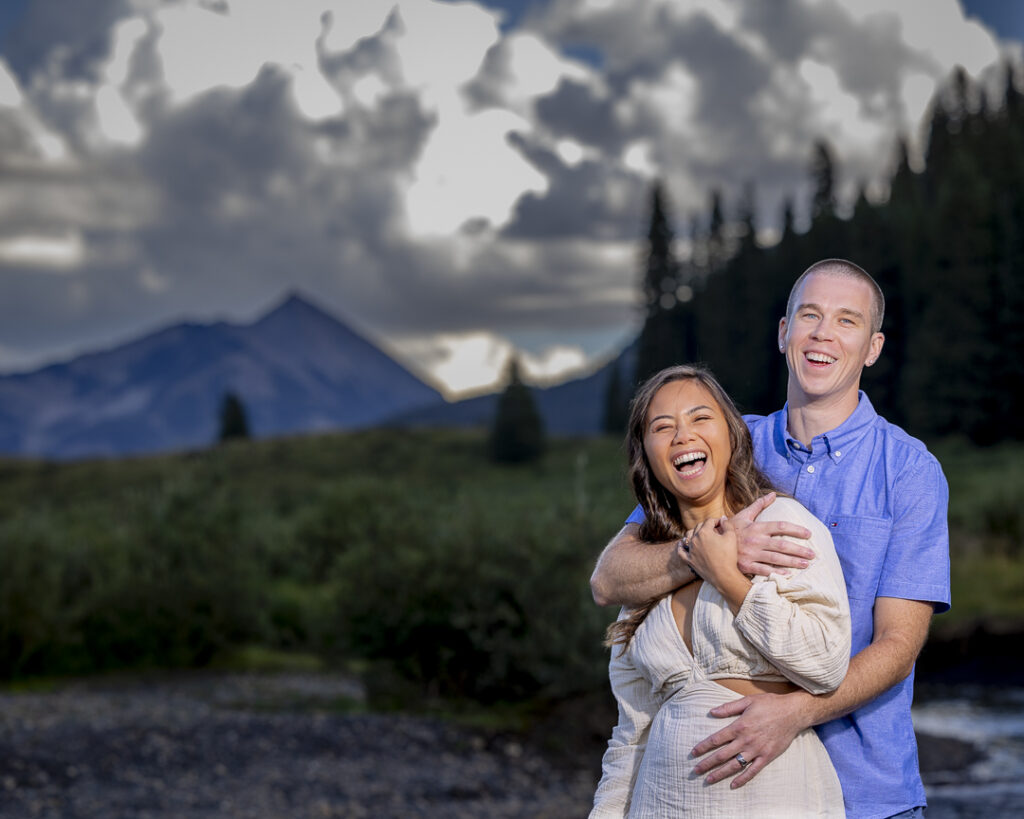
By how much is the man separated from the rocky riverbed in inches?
242

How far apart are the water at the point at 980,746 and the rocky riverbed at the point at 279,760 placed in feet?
1.00

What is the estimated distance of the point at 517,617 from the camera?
1092 cm

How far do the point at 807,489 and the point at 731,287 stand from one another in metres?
64.6

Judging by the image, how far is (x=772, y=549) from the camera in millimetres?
2430

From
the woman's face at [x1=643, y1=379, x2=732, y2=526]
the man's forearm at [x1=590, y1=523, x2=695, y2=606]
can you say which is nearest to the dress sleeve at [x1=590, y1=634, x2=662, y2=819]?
the man's forearm at [x1=590, y1=523, x2=695, y2=606]

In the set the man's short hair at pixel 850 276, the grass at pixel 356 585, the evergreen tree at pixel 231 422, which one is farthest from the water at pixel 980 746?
the evergreen tree at pixel 231 422

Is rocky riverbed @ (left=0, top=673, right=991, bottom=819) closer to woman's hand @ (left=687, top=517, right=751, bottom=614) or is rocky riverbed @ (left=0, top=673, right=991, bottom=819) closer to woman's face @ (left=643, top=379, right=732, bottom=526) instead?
woman's face @ (left=643, top=379, right=732, bottom=526)

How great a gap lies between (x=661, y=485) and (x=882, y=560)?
57 centimetres

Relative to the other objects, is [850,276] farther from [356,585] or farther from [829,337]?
[356,585]

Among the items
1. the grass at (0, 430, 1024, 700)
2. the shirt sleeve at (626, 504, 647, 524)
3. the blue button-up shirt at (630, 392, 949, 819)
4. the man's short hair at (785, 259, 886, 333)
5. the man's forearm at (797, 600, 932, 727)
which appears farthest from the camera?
the grass at (0, 430, 1024, 700)

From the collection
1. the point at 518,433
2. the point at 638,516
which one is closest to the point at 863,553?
the point at 638,516

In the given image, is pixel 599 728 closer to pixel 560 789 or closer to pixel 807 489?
pixel 560 789

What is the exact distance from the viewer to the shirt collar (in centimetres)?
273

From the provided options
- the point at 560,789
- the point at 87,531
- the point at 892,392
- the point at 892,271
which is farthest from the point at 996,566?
the point at 892,271
